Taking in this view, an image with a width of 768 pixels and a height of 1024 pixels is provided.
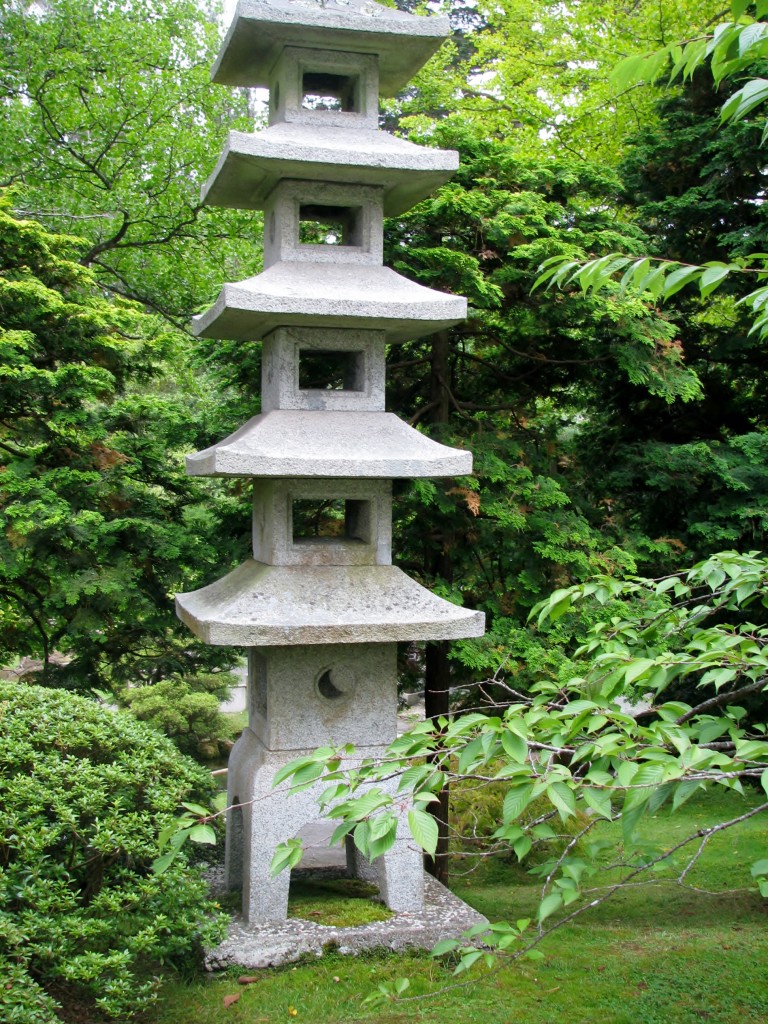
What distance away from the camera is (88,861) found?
5.55m

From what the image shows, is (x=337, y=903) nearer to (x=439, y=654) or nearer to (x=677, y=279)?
(x=439, y=654)

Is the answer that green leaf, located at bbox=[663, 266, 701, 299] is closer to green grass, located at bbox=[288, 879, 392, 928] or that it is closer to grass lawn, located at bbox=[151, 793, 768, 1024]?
grass lawn, located at bbox=[151, 793, 768, 1024]

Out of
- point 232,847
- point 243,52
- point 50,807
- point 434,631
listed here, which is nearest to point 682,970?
point 434,631

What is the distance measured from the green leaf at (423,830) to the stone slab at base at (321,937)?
394 centimetres

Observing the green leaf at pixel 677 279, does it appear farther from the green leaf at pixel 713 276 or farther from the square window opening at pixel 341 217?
the square window opening at pixel 341 217

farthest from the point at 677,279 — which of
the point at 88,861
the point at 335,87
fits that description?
the point at 335,87

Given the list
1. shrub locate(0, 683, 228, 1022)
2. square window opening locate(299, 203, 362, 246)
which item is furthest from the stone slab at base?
square window opening locate(299, 203, 362, 246)

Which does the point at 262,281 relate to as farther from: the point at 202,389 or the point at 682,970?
the point at 202,389

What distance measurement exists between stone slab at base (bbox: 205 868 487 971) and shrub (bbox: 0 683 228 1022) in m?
0.27

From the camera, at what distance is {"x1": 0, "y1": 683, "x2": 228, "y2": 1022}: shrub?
5012 millimetres

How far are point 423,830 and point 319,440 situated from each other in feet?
14.8

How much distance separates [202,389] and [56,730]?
851 cm

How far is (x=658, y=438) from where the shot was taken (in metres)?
10.7

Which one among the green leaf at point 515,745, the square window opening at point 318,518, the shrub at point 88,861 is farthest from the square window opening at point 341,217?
the green leaf at point 515,745
